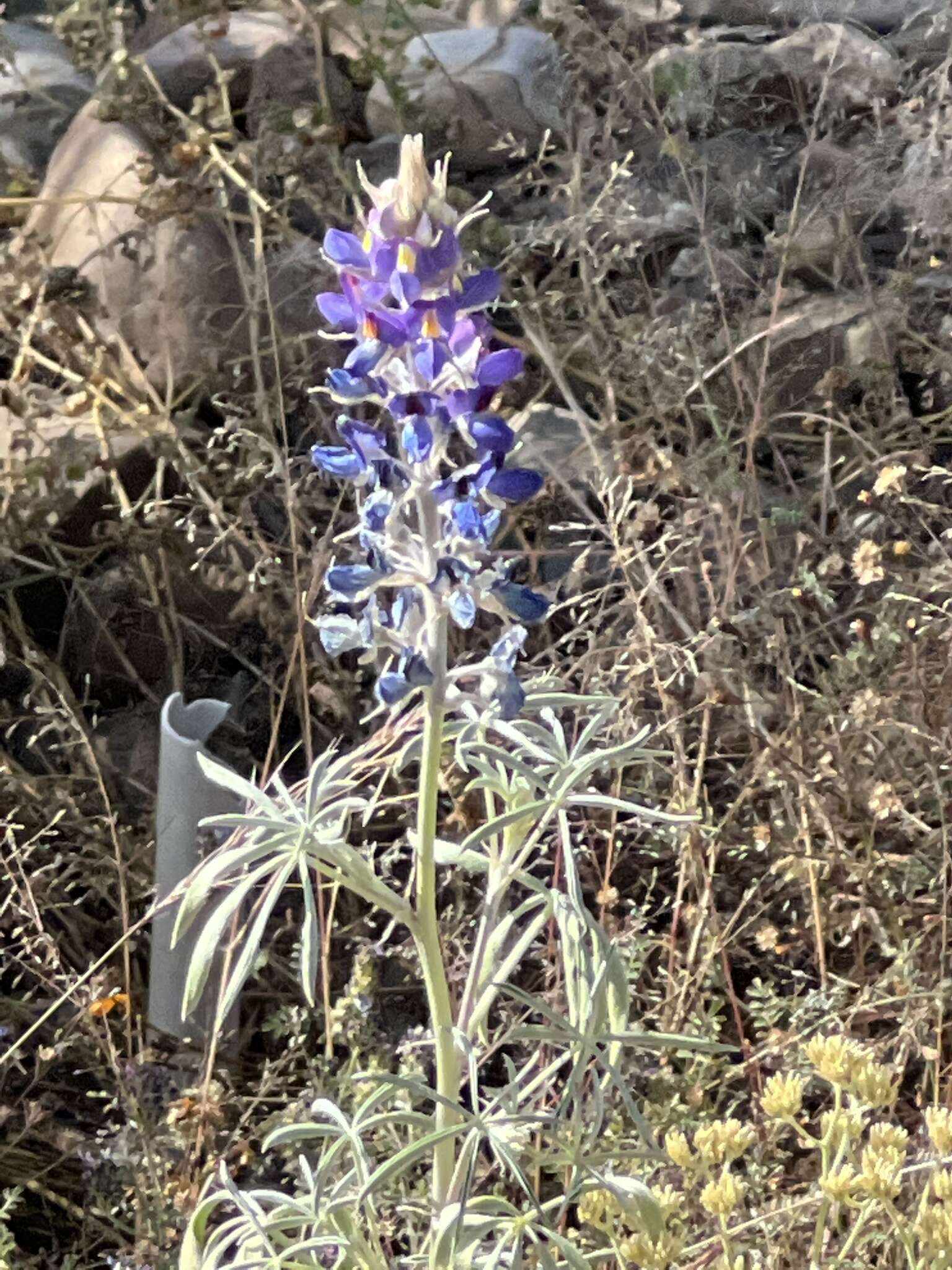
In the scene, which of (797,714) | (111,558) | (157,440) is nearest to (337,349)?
(157,440)

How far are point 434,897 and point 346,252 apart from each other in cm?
61

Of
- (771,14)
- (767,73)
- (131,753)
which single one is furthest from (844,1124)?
(771,14)

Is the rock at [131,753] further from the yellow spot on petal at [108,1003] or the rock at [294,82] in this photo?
the rock at [294,82]

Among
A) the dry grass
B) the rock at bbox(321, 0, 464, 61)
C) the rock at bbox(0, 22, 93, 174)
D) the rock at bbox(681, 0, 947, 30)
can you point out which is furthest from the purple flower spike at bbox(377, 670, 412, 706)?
the rock at bbox(681, 0, 947, 30)

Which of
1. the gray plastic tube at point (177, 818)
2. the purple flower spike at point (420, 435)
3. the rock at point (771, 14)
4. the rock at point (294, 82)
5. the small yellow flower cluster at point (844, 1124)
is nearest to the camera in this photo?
the purple flower spike at point (420, 435)

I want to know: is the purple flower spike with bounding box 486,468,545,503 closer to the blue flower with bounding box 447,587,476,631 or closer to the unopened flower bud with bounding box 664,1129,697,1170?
the blue flower with bounding box 447,587,476,631

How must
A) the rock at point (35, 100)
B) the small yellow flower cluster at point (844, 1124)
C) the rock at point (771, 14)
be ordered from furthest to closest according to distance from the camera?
the rock at point (771, 14) → the rock at point (35, 100) → the small yellow flower cluster at point (844, 1124)

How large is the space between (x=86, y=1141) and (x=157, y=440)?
1.37 m

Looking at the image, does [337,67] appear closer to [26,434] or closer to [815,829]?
[26,434]

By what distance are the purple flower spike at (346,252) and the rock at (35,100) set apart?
267cm

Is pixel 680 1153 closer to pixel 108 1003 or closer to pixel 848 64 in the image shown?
Answer: pixel 108 1003

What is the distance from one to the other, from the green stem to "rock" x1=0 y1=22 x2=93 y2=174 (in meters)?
2.83

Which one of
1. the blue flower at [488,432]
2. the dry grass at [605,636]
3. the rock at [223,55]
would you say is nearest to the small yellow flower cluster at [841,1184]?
the dry grass at [605,636]

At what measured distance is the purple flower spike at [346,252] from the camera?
1.29 metres
